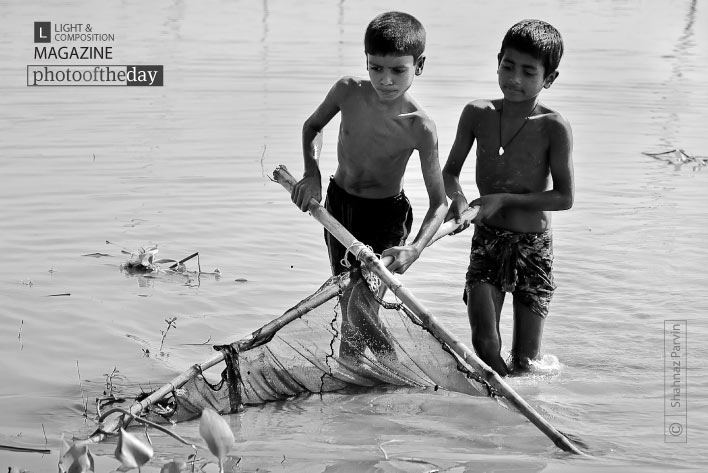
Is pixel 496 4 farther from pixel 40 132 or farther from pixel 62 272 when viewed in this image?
pixel 62 272

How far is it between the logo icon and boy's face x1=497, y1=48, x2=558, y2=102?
10.8 m

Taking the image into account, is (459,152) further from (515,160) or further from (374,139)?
(374,139)

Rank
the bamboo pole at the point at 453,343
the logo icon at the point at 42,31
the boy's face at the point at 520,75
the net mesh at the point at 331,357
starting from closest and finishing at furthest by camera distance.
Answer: the bamboo pole at the point at 453,343, the net mesh at the point at 331,357, the boy's face at the point at 520,75, the logo icon at the point at 42,31

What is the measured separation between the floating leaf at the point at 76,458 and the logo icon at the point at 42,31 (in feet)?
39.4

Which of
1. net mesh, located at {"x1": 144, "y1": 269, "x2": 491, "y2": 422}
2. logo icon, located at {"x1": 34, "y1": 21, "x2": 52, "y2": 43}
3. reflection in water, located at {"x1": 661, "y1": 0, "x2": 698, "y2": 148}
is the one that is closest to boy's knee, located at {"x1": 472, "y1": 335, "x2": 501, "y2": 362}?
net mesh, located at {"x1": 144, "y1": 269, "x2": 491, "y2": 422}

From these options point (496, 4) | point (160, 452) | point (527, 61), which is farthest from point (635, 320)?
point (496, 4)

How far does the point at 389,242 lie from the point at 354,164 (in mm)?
376

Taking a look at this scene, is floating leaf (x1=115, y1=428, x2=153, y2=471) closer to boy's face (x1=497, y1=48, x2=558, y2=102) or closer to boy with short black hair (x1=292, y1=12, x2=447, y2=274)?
boy with short black hair (x1=292, y1=12, x2=447, y2=274)

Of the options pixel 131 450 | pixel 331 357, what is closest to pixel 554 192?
pixel 331 357

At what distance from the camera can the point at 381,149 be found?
4148 mm

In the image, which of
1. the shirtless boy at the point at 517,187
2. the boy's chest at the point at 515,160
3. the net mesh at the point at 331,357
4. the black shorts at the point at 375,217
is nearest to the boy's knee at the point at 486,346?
the shirtless boy at the point at 517,187

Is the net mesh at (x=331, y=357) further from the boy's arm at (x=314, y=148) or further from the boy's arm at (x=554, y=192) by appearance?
the boy's arm at (x=554, y=192)

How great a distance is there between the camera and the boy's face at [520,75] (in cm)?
407

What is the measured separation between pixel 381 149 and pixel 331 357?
2.87 feet
